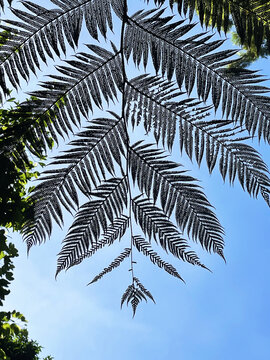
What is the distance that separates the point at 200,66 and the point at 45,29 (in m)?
0.43

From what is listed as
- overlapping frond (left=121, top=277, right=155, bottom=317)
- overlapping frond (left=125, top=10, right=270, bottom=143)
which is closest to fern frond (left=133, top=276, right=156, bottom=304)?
overlapping frond (left=121, top=277, right=155, bottom=317)

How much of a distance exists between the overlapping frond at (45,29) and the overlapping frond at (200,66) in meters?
0.10

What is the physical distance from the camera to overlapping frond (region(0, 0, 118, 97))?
3.11ft

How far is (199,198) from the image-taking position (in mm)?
1149

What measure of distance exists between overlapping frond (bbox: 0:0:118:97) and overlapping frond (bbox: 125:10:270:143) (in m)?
0.10

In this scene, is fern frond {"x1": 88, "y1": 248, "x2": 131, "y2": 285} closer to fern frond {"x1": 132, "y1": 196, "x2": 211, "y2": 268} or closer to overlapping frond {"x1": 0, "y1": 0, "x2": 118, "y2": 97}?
fern frond {"x1": 132, "y1": 196, "x2": 211, "y2": 268}

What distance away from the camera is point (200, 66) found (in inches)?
38.8

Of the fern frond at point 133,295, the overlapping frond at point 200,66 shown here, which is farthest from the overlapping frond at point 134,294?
the overlapping frond at point 200,66

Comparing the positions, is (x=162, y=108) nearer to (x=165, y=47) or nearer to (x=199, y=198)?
(x=165, y=47)

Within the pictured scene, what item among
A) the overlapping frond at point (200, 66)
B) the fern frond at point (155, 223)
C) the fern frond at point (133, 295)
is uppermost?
the overlapping frond at point (200, 66)

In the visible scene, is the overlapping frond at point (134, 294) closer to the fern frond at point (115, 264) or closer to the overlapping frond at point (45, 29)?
the fern frond at point (115, 264)

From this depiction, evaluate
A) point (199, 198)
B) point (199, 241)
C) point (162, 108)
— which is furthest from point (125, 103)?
point (199, 241)

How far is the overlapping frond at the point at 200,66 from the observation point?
97 centimetres

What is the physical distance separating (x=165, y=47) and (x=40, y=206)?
60 centimetres
